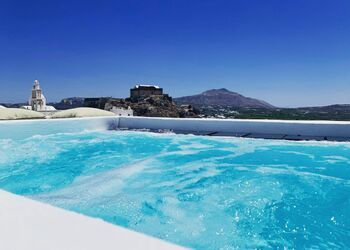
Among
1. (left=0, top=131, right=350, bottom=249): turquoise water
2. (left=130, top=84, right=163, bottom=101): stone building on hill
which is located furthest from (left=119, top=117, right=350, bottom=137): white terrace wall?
Result: (left=130, top=84, right=163, bottom=101): stone building on hill

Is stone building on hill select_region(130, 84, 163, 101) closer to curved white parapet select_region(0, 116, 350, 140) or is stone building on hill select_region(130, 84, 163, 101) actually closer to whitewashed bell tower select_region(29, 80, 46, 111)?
whitewashed bell tower select_region(29, 80, 46, 111)

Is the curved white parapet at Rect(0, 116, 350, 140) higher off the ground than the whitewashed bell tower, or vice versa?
the whitewashed bell tower

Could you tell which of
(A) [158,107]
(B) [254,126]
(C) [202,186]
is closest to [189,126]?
(B) [254,126]

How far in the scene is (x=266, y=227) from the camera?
2936 millimetres

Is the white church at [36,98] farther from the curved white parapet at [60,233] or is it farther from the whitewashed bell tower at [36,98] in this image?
the curved white parapet at [60,233]

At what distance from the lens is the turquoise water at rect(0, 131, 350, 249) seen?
9.43 feet

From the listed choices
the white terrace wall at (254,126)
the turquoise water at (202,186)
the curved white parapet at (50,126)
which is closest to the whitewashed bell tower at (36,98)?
the curved white parapet at (50,126)

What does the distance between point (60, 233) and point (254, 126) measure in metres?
6.81

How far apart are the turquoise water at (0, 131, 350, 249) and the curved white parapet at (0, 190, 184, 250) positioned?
167cm

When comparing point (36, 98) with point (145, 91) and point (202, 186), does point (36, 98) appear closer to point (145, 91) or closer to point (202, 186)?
point (202, 186)

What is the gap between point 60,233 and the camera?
3.47 feet

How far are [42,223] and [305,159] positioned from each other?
5067 millimetres

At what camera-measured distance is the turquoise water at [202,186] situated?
2.87 meters

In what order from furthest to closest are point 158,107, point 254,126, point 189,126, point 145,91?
1. point 145,91
2. point 158,107
3. point 189,126
4. point 254,126
